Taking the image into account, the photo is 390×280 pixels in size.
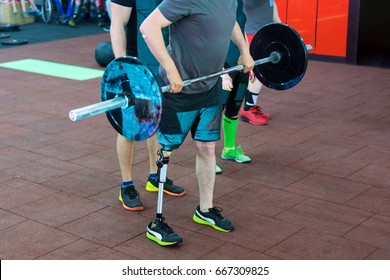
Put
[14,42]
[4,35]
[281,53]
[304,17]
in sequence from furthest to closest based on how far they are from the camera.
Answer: [4,35]
[14,42]
[304,17]
[281,53]

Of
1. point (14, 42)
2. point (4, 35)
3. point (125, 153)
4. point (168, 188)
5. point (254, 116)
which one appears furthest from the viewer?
point (4, 35)

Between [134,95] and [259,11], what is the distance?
2.79m

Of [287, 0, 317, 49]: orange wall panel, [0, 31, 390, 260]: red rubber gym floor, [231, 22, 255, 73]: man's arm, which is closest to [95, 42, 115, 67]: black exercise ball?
[0, 31, 390, 260]: red rubber gym floor

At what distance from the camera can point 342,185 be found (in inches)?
205

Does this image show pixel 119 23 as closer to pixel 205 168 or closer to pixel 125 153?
pixel 125 153

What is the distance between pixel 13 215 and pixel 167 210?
1047 millimetres

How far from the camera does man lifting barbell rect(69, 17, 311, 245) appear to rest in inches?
144

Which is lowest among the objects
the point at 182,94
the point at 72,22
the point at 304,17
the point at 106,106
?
the point at 72,22

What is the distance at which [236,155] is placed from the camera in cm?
575

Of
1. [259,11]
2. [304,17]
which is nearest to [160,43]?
[259,11]

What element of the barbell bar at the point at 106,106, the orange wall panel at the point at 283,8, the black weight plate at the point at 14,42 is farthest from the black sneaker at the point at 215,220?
the black weight plate at the point at 14,42

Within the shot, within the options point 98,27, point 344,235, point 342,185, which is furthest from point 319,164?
point 98,27

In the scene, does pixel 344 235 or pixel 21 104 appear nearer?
pixel 344 235

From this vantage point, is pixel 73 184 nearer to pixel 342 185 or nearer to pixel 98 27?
pixel 342 185
